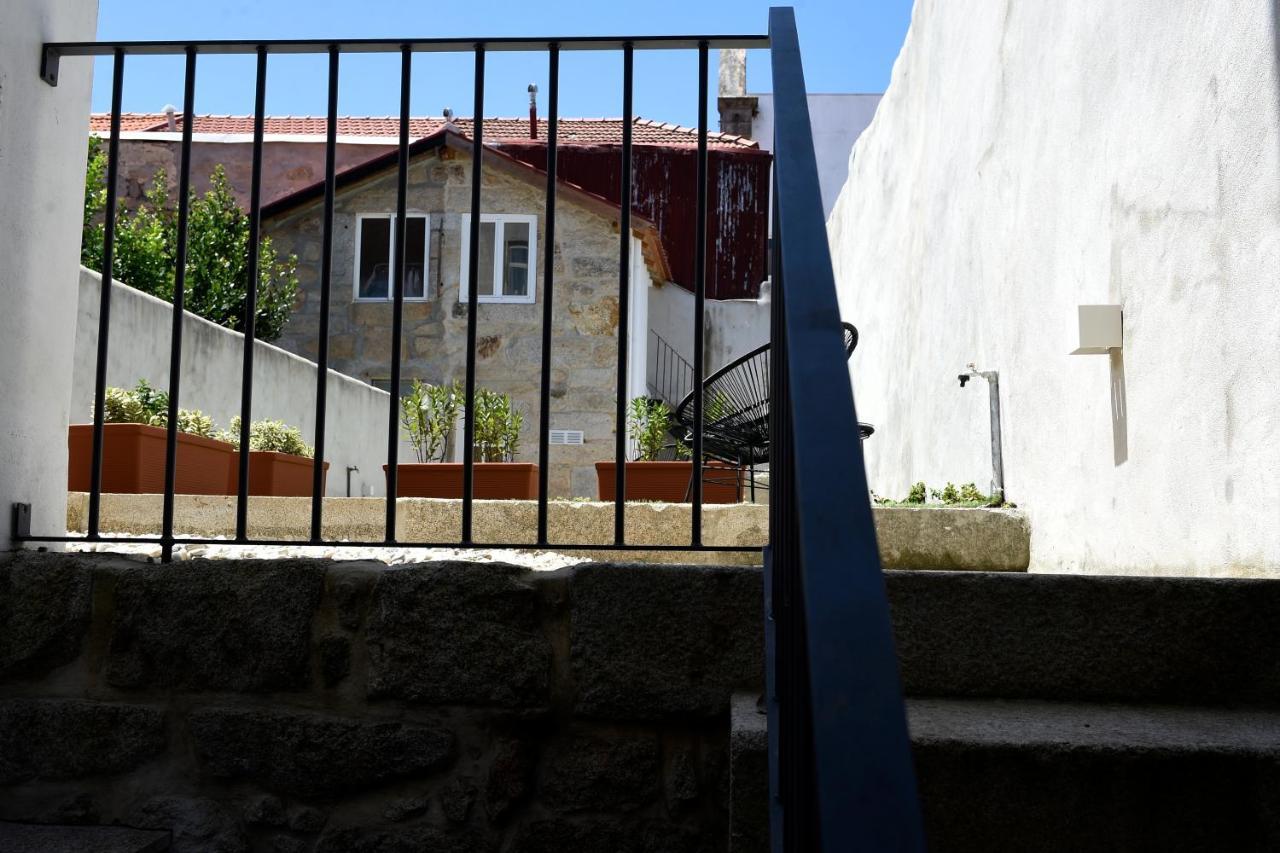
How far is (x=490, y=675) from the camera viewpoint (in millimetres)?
1925

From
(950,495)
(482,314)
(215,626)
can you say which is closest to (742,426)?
(950,495)

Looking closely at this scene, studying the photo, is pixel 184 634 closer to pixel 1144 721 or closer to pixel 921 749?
pixel 921 749

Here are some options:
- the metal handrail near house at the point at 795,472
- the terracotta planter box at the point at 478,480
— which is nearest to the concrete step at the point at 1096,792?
the metal handrail near house at the point at 795,472

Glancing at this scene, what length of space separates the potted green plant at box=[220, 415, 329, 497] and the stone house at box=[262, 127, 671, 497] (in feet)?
15.1

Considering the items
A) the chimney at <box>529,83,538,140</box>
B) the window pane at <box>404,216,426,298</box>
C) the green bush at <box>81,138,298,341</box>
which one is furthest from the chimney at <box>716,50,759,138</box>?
the green bush at <box>81,138,298,341</box>

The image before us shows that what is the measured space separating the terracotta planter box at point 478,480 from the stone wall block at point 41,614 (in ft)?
9.44

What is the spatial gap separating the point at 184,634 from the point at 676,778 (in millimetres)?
875

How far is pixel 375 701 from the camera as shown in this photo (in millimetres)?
1970

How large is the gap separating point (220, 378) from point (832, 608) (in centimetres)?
642

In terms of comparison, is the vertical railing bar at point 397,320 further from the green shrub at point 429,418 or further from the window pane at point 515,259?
the window pane at point 515,259

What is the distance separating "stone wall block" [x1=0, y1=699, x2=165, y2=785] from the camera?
200 centimetres

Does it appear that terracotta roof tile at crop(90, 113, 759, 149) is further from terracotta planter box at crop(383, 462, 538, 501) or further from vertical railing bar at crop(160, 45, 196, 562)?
vertical railing bar at crop(160, 45, 196, 562)

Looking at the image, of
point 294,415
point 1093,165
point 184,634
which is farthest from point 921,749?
point 294,415

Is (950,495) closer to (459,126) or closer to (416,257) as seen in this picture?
(416,257)
